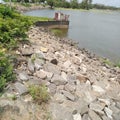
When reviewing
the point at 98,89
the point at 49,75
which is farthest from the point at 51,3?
the point at 49,75

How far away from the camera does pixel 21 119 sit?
5227 mm

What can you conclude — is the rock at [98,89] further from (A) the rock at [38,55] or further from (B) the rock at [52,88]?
(A) the rock at [38,55]

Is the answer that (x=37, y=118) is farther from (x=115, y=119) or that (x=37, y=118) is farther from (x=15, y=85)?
(x=115, y=119)

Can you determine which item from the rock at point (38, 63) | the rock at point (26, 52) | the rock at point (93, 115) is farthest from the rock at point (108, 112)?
the rock at point (26, 52)

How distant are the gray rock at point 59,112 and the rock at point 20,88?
72 cm

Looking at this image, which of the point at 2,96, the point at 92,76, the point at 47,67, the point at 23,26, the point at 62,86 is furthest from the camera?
the point at 23,26

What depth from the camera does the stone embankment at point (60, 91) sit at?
558 centimetres

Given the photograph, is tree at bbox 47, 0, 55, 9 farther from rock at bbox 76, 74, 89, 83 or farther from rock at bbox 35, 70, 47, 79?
rock at bbox 35, 70, 47, 79

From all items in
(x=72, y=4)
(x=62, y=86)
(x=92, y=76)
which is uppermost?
(x=62, y=86)

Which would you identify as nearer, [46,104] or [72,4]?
[46,104]

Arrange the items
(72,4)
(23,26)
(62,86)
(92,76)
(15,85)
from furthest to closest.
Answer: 1. (72,4)
2. (23,26)
3. (92,76)
4. (62,86)
5. (15,85)

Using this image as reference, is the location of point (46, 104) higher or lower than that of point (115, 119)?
higher

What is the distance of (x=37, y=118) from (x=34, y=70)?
2108 millimetres

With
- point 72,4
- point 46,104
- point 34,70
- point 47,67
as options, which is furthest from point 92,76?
point 72,4
